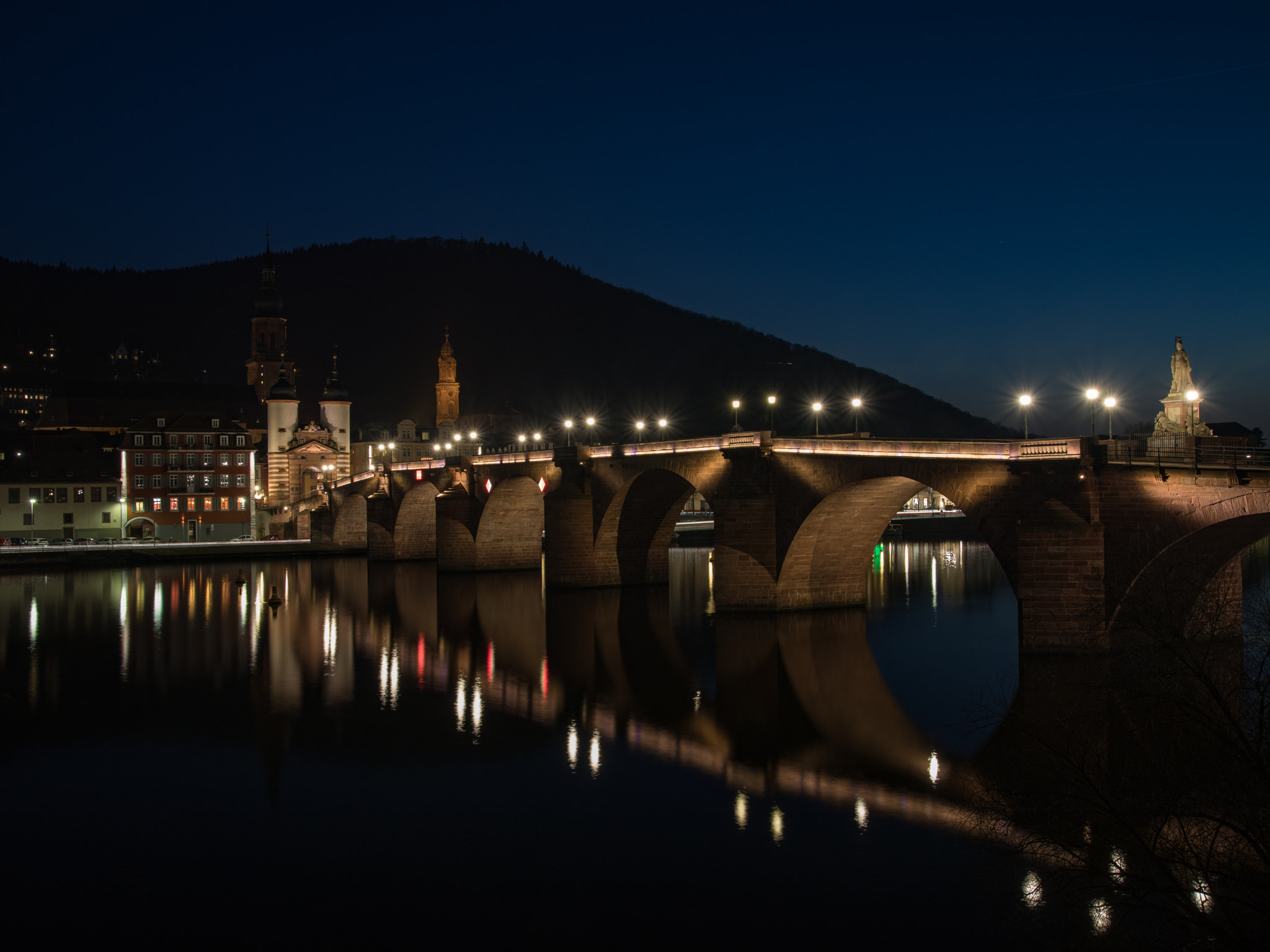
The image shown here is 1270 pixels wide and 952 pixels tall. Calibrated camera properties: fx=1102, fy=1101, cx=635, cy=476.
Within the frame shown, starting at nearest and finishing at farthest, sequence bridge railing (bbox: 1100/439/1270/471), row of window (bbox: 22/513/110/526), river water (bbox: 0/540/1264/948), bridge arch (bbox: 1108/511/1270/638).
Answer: river water (bbox: 0/540/1264/948) → bridge railing (bbox: 1100/439/1270/471) → bridge arch (bbox: 1108/511/1270/638) → row of window (bbox: 22/513/110/526)

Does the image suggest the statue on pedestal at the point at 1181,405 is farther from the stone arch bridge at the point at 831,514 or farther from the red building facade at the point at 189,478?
the red building facade at the point at 189,478

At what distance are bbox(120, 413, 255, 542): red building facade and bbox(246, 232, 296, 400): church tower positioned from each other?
34144 millimetres

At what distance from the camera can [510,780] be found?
1995 centimetres

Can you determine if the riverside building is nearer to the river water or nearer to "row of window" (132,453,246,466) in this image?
"row of window" (132,453,246,466)

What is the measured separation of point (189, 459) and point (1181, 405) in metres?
72.9

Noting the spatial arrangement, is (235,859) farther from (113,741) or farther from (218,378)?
(218,378)

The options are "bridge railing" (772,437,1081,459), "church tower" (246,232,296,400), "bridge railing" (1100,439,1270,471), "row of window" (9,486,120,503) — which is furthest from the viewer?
"church tower" (246,232,296,400)

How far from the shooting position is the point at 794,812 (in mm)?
17859

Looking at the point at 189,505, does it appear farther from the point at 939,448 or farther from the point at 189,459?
the point at 939,448

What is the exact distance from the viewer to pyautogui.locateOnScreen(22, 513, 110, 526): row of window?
258 feet

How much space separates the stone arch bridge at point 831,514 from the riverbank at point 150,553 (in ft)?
28.9

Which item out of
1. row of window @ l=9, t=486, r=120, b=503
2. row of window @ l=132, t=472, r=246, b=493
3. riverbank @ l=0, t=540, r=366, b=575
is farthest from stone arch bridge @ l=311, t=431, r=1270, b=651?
row of window @ l=9, t=486, r=120, b=503

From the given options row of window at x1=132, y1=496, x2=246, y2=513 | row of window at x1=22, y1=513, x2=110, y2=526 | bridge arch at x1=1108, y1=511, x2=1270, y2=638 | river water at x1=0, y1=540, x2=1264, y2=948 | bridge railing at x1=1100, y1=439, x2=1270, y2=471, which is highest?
bridge railing at x1=1100, y1=439, x2=1270, y2=471

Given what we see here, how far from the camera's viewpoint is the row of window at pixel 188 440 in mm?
81812
